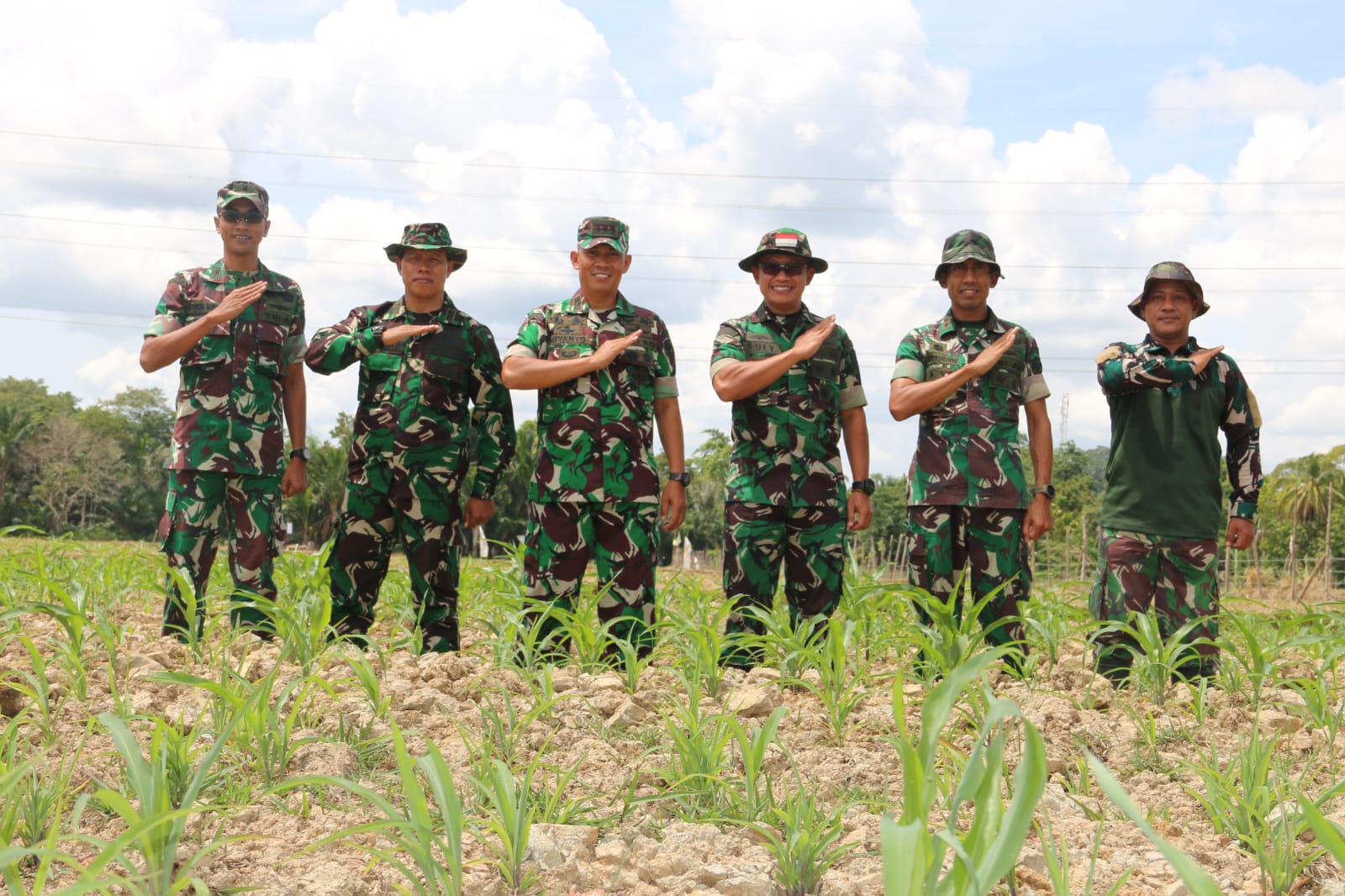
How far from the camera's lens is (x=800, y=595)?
4387 millimetres

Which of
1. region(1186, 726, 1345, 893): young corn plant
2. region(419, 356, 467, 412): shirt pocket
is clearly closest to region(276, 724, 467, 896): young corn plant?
region(1186, 726, 1345, 893): young corn plant

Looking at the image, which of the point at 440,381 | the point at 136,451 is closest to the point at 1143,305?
the point at 440,381

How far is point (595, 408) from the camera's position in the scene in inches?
162

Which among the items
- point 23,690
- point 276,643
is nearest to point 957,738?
point 23,690

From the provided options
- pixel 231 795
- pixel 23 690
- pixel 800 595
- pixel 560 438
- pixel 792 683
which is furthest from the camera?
pixel 800 595

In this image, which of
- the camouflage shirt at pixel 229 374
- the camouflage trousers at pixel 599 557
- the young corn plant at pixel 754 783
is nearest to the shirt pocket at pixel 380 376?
the camouflage shirt at pixel 229 374

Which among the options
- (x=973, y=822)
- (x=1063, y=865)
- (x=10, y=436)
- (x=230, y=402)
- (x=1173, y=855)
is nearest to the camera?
(x=1173, y=855)

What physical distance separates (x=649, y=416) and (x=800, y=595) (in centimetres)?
97

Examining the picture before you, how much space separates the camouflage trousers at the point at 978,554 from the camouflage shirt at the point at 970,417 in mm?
74

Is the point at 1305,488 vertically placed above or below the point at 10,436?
below

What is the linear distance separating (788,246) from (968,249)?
2.45 ft

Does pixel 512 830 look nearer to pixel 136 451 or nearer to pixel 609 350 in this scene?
pixel 609 350

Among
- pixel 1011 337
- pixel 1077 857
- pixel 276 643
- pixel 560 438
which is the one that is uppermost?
pixel 1011 337

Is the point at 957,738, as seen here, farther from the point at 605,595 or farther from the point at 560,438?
the point at 560,438
